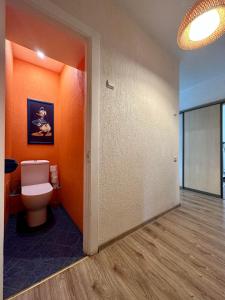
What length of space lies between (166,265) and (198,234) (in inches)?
30.3

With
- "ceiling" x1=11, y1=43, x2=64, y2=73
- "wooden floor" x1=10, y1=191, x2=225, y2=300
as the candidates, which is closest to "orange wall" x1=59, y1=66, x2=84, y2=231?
"ceiling" x1=11, y1=43, x2=64, y2=73

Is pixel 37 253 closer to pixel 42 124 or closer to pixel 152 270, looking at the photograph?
pixel 152 270

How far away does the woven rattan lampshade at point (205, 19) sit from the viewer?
35.6 inches

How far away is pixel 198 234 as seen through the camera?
1.79 meters

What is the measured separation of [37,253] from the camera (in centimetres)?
142

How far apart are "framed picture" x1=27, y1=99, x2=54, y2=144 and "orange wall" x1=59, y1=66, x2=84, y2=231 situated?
20cm

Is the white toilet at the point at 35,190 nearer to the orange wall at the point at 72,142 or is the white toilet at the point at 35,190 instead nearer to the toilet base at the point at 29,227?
the toilet base at the point at 29,227

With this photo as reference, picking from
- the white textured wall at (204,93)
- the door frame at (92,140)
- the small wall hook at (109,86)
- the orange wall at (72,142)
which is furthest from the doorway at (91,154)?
the white textured wall at (204,93)

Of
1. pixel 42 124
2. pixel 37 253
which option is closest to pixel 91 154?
pixel 37 253

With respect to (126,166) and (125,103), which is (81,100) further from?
(126,166)

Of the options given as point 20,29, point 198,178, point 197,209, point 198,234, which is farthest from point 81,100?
point 198,178

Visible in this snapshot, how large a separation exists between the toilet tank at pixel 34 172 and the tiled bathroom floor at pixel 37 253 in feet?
2.00

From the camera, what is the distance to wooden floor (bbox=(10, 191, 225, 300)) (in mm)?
1039

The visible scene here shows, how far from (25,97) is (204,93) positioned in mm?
3847
